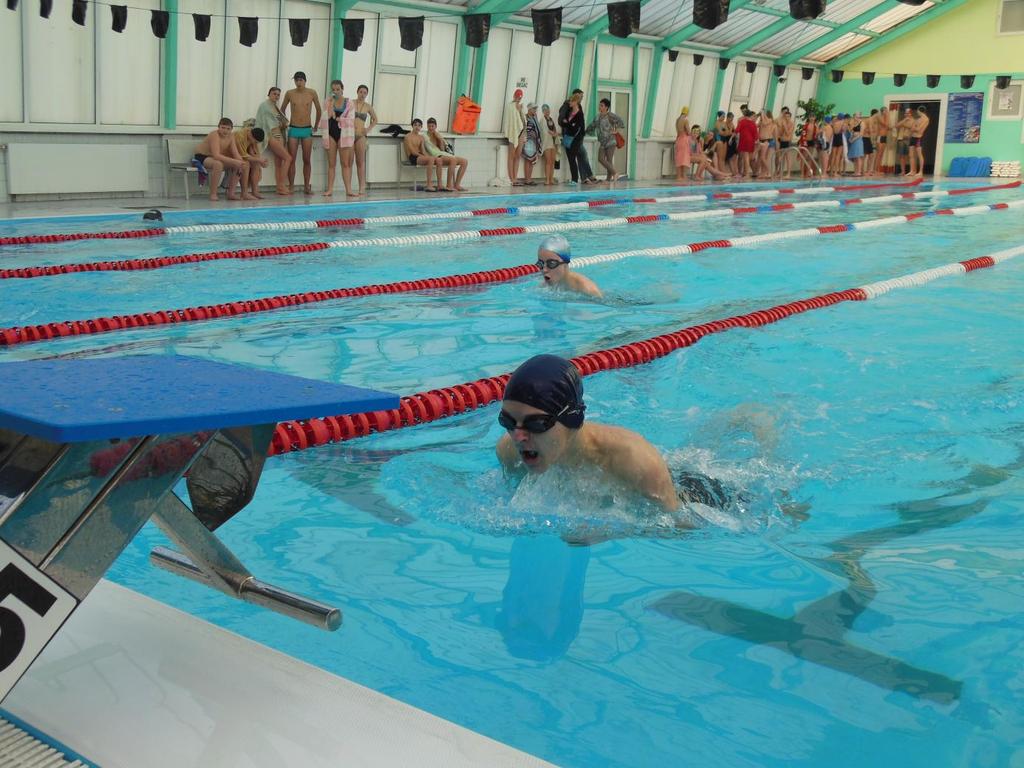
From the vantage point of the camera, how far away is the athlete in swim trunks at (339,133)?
51.4 feet

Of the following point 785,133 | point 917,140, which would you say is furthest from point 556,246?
point 917,140

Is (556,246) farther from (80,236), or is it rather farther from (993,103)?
(993,103)

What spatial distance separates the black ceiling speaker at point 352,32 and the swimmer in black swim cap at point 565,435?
13.6 m

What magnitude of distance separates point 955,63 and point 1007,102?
171 cm

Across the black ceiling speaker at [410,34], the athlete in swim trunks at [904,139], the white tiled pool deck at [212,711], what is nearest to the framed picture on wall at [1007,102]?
the athlete in swim trunks at [904,139]

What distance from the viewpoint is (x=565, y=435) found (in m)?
3.10

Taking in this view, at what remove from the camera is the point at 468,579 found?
122 inches

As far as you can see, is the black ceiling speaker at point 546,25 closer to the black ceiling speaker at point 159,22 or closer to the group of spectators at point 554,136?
the group of spectators at point 554,136

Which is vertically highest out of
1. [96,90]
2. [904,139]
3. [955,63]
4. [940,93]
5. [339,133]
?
[955,63]

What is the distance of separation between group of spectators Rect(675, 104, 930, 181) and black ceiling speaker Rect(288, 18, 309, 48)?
9.88 meters

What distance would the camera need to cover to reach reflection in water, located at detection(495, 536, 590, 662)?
2.68 metres

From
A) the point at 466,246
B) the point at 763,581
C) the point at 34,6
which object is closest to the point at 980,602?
the point at 763,581

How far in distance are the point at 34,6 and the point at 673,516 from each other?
1296 centimetres

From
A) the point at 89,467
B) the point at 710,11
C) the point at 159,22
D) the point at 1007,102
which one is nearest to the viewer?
the point at 89,467
